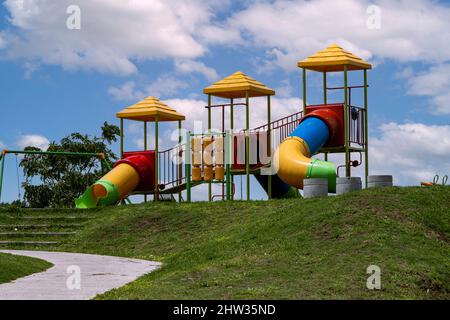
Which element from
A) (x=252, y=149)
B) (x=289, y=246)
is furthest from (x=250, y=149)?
(x=289, y=246)

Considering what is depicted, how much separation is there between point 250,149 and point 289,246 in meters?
12.8

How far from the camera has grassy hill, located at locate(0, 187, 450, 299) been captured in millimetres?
12977

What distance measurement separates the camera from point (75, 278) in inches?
629

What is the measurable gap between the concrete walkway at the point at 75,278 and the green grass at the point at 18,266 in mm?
206

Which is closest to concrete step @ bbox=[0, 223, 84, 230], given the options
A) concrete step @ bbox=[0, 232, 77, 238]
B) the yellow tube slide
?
concrete step @ bbox=[0, 232, 77, 238]

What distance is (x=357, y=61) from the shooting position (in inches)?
1137

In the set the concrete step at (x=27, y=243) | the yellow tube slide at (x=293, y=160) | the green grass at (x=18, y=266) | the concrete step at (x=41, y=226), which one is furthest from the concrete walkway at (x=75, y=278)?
the yellow tube slide at (x=293, y=160)

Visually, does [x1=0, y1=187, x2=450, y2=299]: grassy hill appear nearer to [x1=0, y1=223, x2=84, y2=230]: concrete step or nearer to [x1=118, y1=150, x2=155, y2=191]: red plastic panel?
[x1=0, y1=223, x2=84, y2=230]: concrete step

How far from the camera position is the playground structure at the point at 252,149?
2761cm

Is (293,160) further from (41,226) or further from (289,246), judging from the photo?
(289,246)

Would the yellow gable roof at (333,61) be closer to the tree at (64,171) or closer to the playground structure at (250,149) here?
the playground structure at (250,149)
